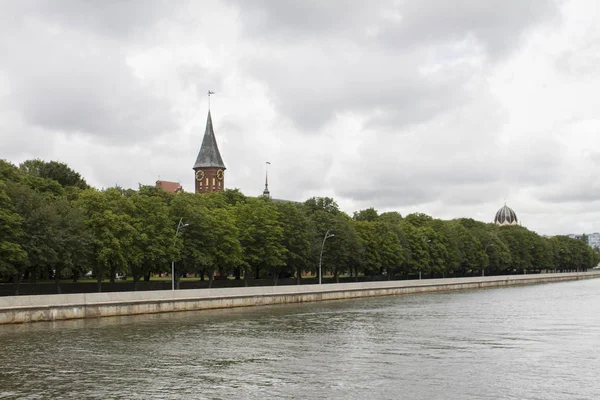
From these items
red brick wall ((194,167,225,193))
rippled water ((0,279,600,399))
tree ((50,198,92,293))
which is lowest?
rippled water ((0,279,600,399))

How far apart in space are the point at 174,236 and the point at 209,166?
123 m

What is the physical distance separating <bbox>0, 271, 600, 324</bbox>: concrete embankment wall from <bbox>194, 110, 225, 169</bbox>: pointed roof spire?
350ft

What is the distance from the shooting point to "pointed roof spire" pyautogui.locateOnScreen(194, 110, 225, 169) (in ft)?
633

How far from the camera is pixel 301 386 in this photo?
25359 millimetres

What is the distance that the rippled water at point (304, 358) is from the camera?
2472 cm

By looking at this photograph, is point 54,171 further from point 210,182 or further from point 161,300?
point 210,182

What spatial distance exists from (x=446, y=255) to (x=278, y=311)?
72.1m

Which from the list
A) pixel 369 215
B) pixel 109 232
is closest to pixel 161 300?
pixel 109 232

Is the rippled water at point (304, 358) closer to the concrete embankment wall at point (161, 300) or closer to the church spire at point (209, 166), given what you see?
the concrete embankment wall at point (161, 300)

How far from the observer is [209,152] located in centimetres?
19350

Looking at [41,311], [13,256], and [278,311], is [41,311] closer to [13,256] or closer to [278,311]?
[13,256]

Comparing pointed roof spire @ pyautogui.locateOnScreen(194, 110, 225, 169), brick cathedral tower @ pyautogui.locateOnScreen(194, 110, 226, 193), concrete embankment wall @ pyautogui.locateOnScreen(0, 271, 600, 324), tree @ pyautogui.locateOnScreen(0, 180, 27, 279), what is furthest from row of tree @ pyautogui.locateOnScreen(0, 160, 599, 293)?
pointed roof spire @ pyautogui.locateOnScreen(194, 110, 225, 169)

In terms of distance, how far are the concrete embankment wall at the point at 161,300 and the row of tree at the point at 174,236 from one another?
6.11 meters

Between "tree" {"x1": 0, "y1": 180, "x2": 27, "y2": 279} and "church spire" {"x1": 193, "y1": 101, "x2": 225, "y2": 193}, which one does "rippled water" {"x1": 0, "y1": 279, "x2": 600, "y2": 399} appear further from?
"church spire" {"x1": 193, "y1": 101, "x2": 225, "y2": 193}
